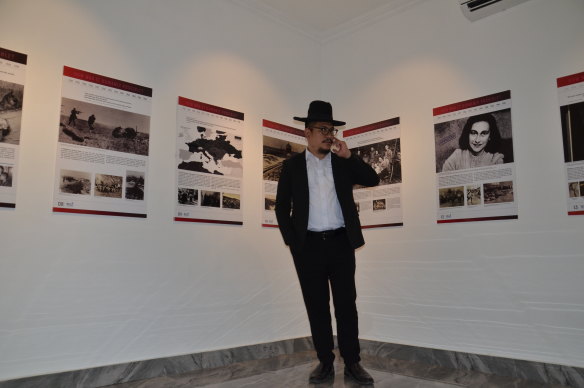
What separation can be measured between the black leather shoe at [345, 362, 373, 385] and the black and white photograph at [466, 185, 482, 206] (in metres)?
1.47

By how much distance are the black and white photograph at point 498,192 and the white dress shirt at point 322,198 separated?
3.88 feet

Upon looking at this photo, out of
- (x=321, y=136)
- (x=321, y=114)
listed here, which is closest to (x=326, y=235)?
(x=321, y=136)

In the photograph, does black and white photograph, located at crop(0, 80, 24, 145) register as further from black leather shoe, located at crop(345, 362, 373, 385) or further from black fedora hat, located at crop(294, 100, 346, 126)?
black leather shoe, located at crop(345, 362, 373, 385)

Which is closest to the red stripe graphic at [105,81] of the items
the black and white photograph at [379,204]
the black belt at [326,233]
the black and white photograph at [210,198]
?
the black and white photograph at [210,198]

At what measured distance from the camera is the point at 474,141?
3.36 m

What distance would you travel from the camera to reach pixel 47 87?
2770 mm

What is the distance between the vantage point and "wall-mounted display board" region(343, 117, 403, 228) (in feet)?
12.6

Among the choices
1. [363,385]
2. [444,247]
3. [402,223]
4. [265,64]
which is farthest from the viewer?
[265,64]

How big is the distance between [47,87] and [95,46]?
45cm

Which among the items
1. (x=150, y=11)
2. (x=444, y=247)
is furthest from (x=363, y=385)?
(x=150, y=11)

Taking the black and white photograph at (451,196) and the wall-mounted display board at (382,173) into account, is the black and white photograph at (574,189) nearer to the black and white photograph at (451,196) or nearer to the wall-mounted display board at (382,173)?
the black and white photograph at (451,196)

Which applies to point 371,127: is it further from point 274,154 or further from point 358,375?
point 358,375

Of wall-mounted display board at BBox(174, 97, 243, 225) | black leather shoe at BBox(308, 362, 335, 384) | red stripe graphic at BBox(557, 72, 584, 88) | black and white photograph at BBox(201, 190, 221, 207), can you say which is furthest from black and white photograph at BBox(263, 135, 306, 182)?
red stripe graphic at BBox(557, 72, 584, 88)

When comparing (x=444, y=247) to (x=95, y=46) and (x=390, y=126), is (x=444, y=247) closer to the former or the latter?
(x=390, y=126)
